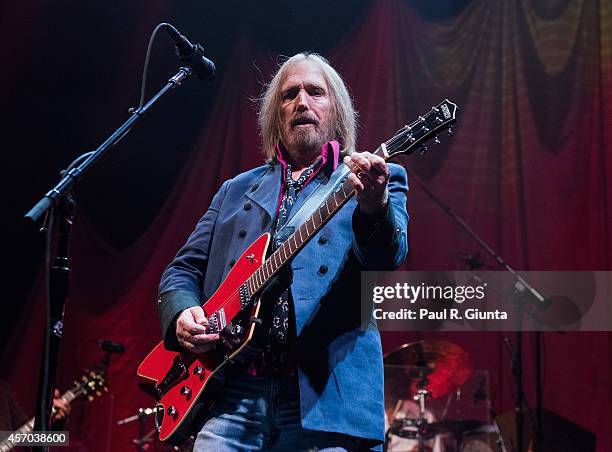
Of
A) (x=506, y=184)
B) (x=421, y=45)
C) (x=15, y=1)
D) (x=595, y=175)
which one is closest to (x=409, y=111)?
(x=421, y=45)

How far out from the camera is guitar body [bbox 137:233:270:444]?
7.39 feet

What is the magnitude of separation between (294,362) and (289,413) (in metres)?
0.15

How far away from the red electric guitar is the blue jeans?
101 millimetres

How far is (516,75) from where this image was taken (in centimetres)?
554

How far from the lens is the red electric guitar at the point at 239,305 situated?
226 cm

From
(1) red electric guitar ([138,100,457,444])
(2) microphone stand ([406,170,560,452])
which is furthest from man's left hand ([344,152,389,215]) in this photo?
(2) microphone stand ([406,170,560,452])

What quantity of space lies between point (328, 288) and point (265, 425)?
Result: 0.46 meters

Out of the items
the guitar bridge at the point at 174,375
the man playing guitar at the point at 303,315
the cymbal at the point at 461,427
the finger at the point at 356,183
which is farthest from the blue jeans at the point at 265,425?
the cymbal at the point at 461,427

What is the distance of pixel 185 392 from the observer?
240 cm

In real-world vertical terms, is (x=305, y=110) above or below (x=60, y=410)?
above

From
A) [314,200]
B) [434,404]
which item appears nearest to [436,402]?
[434,404]

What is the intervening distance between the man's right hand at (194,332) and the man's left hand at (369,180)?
0.65m

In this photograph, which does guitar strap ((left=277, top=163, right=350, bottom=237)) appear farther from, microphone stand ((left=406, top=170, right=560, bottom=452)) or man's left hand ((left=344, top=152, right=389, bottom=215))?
microphone stand ((left=406, top=170, right=560, bottom=452))

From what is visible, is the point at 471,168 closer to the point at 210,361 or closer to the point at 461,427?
the point at 461,427
